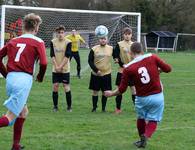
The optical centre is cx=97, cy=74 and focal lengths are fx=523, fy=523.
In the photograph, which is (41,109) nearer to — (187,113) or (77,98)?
(77,98)

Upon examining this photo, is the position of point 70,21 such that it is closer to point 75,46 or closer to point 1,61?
point 75,46

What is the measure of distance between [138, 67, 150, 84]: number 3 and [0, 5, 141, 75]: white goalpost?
37.9 feet

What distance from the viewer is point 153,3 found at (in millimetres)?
58000

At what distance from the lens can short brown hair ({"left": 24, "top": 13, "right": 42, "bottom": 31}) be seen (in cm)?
707

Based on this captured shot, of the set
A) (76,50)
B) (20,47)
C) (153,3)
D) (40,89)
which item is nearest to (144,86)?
(20,47)

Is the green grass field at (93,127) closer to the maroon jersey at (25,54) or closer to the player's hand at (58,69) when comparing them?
the player's hand at (58,69)

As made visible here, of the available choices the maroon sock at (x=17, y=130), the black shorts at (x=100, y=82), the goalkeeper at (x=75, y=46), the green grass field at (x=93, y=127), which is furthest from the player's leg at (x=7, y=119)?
the goalkeeper at (x=75, y=46)

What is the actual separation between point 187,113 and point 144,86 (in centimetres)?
397

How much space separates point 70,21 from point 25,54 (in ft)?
45.5

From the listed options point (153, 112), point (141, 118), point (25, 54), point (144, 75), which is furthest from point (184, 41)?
point (25, 54)

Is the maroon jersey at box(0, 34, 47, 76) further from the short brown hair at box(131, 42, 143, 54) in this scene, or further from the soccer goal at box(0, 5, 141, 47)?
the soccer goal at box(0, 5, 141, 47)

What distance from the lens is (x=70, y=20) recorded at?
2067cm

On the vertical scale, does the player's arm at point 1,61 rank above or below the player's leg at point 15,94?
above

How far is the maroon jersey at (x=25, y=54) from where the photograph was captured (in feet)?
23.0
